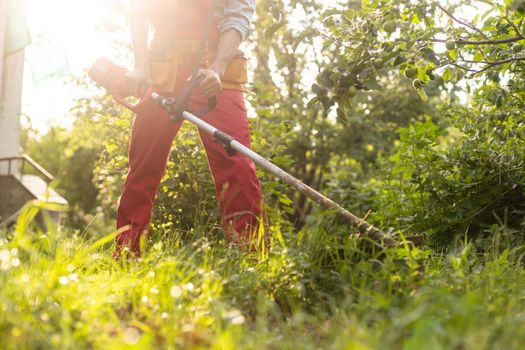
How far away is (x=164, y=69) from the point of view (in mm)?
3383

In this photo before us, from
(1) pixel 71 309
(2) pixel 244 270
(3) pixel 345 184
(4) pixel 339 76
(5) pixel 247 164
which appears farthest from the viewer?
(3) pixel 345 184

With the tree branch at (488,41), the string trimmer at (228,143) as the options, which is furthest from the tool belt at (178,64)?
the tree branch at (488,41)

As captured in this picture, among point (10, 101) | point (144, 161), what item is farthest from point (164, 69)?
point (10, 101)

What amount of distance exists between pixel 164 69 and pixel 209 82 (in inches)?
14.9

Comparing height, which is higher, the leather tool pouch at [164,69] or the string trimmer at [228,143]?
the leather tool pouch at [164,69]

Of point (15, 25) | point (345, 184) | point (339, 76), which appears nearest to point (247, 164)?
point (339, 76)

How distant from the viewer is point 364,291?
1969 mm

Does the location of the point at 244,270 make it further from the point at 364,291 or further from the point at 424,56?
the point at 424,56

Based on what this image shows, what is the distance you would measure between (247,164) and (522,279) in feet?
4.75

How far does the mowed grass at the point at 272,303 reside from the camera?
1655 millimetres

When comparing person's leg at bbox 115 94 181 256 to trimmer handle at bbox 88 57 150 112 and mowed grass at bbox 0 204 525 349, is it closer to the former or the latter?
trimmer handle at bbox 88 57 150 112

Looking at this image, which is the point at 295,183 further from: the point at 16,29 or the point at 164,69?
the point at 16,29

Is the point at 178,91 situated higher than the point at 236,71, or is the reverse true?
the point at 236,71

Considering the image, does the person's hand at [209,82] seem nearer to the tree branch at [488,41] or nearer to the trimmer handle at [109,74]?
the trimmer handle at [109,74]
